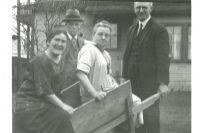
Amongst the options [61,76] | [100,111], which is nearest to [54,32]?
[61,76]

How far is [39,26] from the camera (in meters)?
2.31

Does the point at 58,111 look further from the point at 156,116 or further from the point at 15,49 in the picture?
the point at 156,116

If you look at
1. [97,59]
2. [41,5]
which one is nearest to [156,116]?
[97,59]

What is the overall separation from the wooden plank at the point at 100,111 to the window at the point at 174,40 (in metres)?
0.58

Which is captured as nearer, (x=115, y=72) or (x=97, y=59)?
(x=97, y=59)

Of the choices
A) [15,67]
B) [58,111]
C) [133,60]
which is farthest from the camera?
[133,60]

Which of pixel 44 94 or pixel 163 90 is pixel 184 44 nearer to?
pixel 163 90

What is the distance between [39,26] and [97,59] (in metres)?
0.54

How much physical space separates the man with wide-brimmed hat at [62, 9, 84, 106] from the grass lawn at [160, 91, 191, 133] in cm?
89

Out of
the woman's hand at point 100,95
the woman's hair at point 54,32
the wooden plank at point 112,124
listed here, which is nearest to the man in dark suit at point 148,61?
the wooden plank at point 112,124

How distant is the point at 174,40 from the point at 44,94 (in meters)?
1.26

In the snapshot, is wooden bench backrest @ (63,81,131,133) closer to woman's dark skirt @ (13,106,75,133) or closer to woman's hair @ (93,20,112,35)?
woman's dark skirt @ (13,106,75,133)

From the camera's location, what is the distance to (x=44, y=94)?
2184 millimetres

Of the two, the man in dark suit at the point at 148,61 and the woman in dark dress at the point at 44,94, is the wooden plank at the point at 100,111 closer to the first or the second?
the woman in dark dress at the point at 44,94
